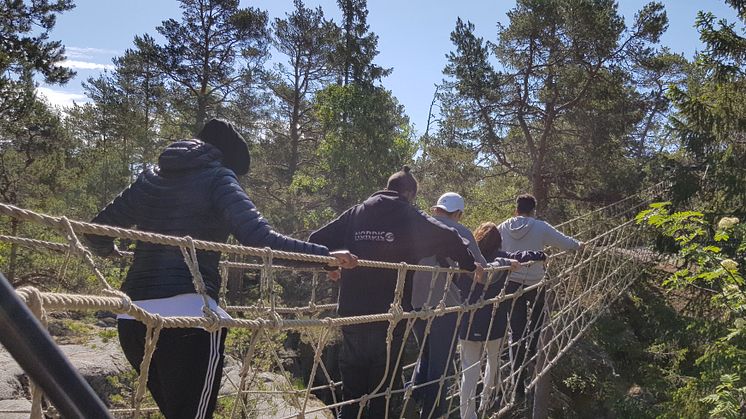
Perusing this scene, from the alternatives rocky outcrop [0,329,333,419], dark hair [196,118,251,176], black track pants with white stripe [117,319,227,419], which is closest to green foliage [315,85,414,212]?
rocky outcrop [0,329,333,419]

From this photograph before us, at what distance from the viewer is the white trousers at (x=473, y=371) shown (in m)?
2.67

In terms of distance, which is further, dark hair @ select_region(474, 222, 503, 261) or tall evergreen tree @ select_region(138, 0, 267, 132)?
tall evergreen tree @ select_region(138, 0, 267, 132)

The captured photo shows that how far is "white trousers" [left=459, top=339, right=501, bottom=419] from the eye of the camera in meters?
2.67

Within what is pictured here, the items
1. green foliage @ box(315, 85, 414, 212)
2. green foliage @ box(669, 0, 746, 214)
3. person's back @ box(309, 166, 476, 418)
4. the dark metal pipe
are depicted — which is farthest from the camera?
green foliage @ box(315, 85, 414, 212)

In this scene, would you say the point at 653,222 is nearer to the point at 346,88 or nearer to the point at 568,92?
the point at 568,92

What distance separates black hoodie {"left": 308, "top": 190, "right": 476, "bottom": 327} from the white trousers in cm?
86

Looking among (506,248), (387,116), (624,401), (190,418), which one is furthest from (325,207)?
(190,418)

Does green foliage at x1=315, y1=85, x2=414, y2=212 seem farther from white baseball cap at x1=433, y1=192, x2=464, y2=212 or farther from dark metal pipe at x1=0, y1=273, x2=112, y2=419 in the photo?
dark metal pipe at x1=0, y1=273, x2=112, y2=419

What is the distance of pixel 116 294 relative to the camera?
36.6 inches

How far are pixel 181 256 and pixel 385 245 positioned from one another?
79 cm

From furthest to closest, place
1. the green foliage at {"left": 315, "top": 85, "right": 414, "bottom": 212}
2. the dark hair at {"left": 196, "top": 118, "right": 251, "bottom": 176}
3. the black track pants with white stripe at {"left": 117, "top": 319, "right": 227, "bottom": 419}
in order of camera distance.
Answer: the green foliage at {"left": 315, "top": 85, "right": 414, "bottom": 212}, the dark hair at {"left": 196, "top": 118, "right": 251, "bottom": 176}, the black track pants with white stripe at {"left": 117, "top": 319, "right": 227, "bottom": 419}

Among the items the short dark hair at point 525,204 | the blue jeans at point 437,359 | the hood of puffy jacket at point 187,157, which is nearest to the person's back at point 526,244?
the short dark hair at point 525,204

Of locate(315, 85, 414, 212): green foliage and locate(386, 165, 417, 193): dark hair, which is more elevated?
locate(315, 85, 414, 212): green foliage

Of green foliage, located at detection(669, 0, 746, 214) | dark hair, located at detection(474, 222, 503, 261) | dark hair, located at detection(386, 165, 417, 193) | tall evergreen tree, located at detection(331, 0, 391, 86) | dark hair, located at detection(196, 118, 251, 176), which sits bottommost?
dark hair, located at detection(474, 222, 503, 261)
